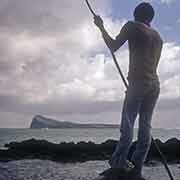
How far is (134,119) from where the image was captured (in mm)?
8781

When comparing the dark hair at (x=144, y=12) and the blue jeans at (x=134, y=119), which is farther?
the dark hair at (x=144, y=12)

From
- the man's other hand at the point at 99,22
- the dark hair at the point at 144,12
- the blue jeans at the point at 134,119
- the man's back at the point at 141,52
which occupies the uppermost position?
the dark hair at the point at 144,12

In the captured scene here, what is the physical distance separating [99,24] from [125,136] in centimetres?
237

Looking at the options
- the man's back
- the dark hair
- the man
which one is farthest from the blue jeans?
the dark hair

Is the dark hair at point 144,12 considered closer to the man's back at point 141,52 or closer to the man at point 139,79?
the man at point 139,79

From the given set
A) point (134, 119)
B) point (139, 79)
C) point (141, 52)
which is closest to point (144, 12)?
point (141, 52)

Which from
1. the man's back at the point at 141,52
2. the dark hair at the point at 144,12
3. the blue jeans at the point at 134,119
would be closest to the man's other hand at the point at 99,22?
the man's back at the point at 141,52

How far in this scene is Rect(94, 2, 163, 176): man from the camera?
8.63 metres

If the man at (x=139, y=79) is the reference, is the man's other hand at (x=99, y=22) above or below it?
above

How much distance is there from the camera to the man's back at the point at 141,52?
8625mm

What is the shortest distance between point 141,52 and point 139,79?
54 centimetres

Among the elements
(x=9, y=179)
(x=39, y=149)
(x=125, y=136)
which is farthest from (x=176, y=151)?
(x=125, y=136)

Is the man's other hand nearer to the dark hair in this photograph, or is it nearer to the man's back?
the man's back

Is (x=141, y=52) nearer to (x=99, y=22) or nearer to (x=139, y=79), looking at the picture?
(x=139, y=79)
